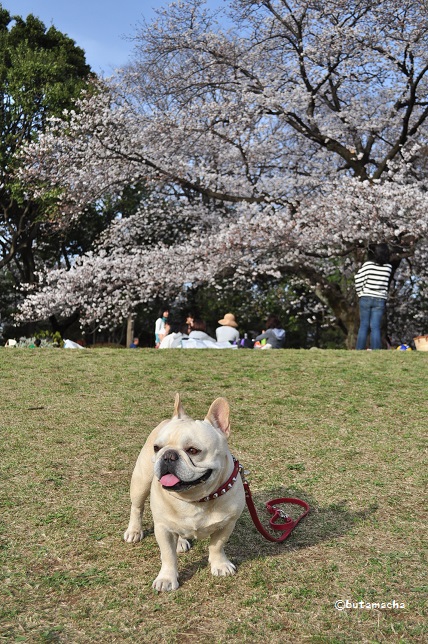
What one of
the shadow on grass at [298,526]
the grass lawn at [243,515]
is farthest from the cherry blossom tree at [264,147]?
the shadow on grass at [298,526]

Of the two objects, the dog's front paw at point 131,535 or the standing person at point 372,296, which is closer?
the dog's front paw at point 131,535

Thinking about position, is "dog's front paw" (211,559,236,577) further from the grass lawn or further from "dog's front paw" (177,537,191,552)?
"dog's front paw" (177,537,191,552)

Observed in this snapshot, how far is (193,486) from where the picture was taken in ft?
8.82

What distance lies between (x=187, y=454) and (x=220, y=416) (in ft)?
1.22

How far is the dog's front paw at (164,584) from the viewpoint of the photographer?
2.98m

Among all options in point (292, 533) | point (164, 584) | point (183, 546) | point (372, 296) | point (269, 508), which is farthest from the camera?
point (372, 296)

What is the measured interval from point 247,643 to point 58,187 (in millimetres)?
15821

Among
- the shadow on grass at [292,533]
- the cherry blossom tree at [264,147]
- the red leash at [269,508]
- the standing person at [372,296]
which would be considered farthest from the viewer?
the cherry blossom tree at [264,147]

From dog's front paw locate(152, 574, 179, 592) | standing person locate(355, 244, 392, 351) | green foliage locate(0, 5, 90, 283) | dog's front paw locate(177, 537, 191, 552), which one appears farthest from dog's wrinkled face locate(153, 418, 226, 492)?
green foliage locate(0, 5, 90, 283)

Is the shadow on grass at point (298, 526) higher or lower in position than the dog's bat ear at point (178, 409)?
lower

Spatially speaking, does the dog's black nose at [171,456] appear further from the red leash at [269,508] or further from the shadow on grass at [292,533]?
the shadow on grass at [292,533]

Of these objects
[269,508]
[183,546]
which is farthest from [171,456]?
[269,508]

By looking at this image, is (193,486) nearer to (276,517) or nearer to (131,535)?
(131,535)

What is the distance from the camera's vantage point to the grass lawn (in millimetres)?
2777
